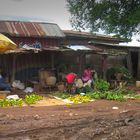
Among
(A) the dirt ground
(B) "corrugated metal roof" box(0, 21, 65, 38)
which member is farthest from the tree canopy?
(A) the dirt ground

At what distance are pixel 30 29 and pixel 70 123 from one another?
37.7 feet

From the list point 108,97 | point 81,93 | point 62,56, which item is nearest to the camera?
point 108,97

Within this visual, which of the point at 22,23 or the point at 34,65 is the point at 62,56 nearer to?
the point at 34,65

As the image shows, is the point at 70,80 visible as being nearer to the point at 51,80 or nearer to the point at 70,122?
the point at 51,80

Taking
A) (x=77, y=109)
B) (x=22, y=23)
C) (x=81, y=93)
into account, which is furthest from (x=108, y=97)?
(x=22, y=23)

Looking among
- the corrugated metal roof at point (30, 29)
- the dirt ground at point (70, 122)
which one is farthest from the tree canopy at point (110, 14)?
the dirt ground at point (70, 122)

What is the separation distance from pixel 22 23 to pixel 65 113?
424 inches

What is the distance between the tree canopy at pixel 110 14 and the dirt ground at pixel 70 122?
6.58 meters

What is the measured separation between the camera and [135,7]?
1797 cm

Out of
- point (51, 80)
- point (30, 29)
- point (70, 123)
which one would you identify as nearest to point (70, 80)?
point (51, 80)

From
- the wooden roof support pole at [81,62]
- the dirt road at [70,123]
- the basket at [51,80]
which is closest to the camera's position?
the dirt road at [70,123]

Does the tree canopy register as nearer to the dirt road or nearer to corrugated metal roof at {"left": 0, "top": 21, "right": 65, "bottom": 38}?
corrugated metal roof at {"left": 0, "top": 21, "right": 65, "bottom": 38}

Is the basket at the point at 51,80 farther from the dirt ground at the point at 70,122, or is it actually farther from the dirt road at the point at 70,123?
the dirt road at the point at 70,123

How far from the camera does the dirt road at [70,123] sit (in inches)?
304
